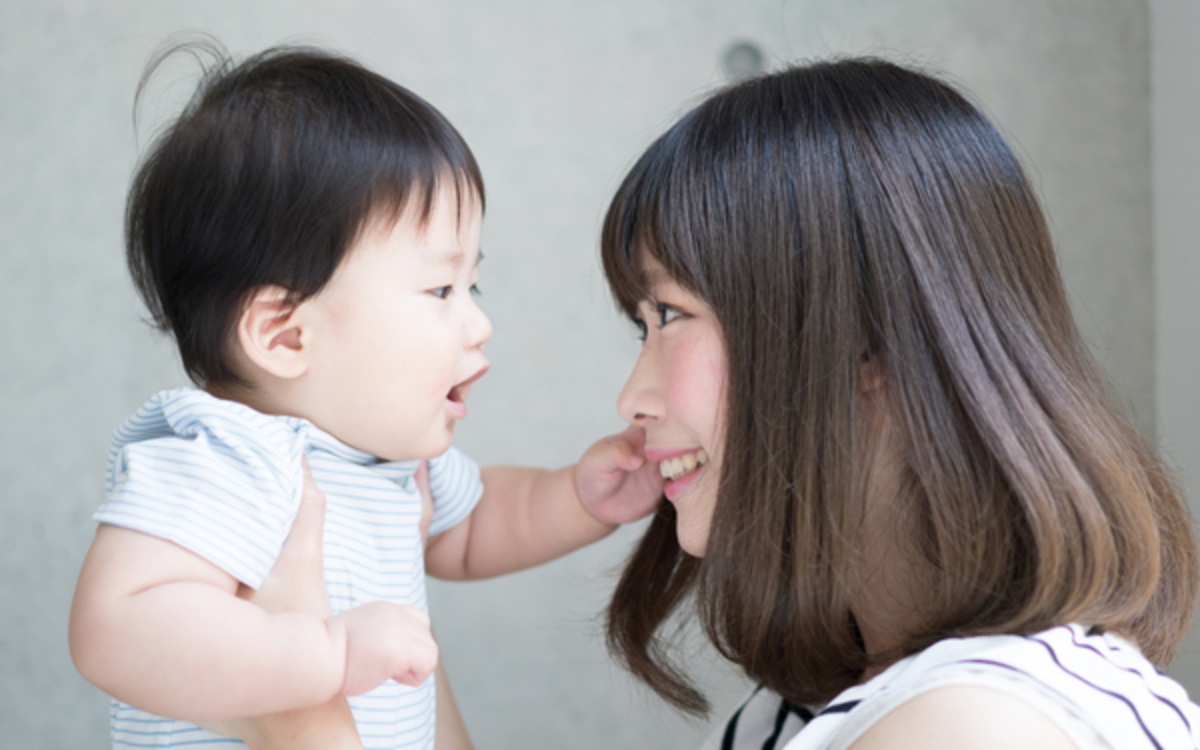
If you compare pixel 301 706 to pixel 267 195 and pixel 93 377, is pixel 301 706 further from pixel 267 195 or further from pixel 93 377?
pixel 93 377

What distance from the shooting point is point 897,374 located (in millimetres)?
724

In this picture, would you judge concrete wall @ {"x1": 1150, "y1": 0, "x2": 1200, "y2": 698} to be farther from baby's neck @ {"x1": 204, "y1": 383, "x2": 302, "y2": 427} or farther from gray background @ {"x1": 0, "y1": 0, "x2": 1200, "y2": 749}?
baby's neck @ {"x1": 204, "y1": 383, "x2": 302, "y2": 427}

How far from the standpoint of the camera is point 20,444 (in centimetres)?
138

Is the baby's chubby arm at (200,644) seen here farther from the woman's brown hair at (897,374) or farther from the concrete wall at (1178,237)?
the concrete wall at (1178,237)

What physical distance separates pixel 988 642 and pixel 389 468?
582 mm

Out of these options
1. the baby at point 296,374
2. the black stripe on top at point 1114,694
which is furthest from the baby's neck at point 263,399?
the black stripe on top at point 1114,694

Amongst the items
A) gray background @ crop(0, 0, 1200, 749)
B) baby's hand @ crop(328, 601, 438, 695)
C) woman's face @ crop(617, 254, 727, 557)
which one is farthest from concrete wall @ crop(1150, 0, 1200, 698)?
baby's hand @ crop(328, 601, 438, 695)

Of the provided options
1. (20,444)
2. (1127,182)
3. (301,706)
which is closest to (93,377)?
(20,444)

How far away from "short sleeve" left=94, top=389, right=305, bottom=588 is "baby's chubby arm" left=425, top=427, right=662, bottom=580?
37 centimetres

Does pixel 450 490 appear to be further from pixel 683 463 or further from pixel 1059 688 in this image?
pixel 1059 688

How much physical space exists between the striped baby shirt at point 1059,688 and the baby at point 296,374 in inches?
12.6

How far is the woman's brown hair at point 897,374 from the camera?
691 mm

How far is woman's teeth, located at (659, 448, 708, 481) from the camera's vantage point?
909 mm

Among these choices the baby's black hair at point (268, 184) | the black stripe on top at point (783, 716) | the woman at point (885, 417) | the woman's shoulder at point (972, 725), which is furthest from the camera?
the black stripe on top at point (783, 716)
